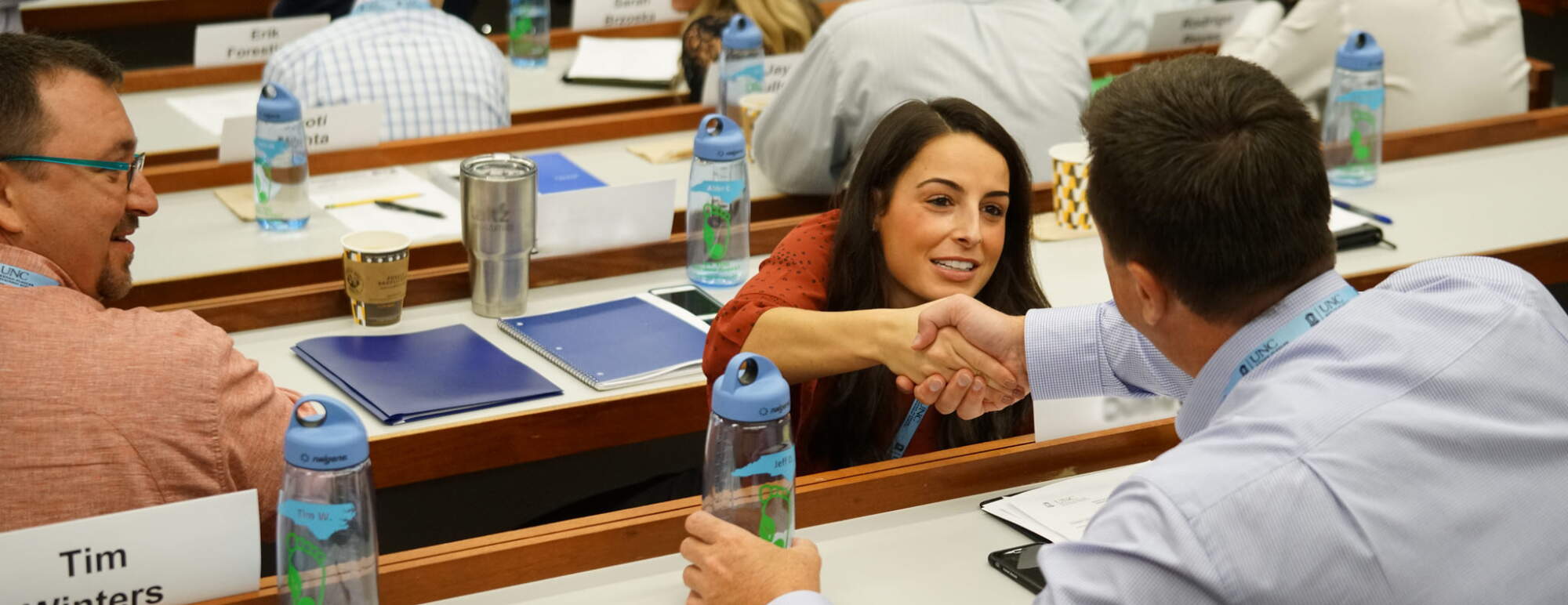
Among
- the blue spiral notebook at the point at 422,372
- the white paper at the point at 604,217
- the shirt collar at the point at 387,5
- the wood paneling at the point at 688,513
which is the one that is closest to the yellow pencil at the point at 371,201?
the white paper at the point at 604,217

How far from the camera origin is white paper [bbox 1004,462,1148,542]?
174 cm

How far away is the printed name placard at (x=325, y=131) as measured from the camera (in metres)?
2.93

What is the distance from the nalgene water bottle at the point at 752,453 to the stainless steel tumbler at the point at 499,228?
92 centimetres

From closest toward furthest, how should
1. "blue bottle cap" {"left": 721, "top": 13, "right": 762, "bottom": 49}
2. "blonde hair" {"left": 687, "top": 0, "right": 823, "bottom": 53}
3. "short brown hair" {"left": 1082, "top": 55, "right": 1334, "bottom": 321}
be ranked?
"short brown hair" {"left": 1082, "top": 55, "right": 1334, "bottom": 321} < "blue bottle cap" {"left": 721, "top": 13, "right": 762, "bottom": 49} < "blonde hair" {"left": 687, "top": 0, "right": 823, "bottom": 53}

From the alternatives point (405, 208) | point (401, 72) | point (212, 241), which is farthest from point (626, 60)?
point (212, 241)

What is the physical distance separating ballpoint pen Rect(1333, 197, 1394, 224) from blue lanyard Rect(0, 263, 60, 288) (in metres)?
2.21

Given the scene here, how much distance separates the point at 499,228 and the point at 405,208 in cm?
51

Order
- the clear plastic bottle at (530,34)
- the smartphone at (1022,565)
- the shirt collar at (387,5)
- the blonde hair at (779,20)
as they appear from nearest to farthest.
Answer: the smartphone at (1022,565), the shirt collar at (387,5), the blonde hair at (779,20), the clear plastic bottle at (530,34)

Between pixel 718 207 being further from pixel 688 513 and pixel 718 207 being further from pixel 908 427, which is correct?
pixel 688 513

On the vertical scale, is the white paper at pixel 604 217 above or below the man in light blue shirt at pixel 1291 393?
below

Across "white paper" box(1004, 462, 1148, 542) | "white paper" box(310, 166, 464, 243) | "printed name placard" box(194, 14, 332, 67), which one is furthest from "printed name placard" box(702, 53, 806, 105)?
"white paper" box(1004, 462, 1148, 542)

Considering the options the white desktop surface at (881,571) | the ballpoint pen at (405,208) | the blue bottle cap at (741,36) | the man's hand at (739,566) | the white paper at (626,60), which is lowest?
the white desktop surface at (881,571)

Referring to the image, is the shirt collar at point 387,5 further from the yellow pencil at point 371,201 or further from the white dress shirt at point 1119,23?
the white dress shirt at point 1119,23

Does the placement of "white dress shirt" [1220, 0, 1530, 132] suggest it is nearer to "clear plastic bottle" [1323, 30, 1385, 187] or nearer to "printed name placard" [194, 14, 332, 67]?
"clear plastic bottle" [1323, 30, 1385, 187]
